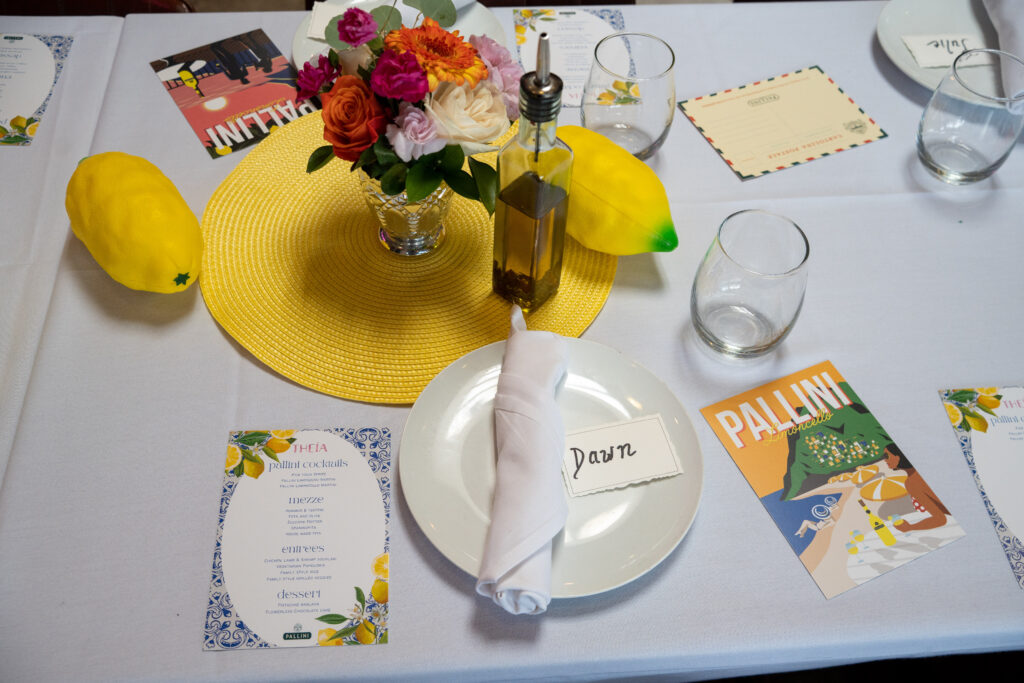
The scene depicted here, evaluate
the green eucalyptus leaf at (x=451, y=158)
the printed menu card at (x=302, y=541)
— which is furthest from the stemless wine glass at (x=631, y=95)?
the printed menu card at (x=302, y=541)

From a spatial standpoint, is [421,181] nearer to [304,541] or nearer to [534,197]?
[534,197]

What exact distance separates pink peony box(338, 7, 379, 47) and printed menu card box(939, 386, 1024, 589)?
28.9 inches

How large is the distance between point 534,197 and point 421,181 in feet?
0.38

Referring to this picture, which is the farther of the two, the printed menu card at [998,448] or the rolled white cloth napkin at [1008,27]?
the rolled white cloth napkin at [1008,27]

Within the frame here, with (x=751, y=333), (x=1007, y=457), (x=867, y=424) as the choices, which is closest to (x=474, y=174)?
(x=751, y=333)

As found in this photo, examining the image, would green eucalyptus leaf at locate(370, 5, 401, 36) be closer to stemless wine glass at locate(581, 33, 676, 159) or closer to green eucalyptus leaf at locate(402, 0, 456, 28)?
green eucalyptus leaf at locate(402, 0, 456, 28)

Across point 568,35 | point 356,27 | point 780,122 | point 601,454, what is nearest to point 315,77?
point 356,27

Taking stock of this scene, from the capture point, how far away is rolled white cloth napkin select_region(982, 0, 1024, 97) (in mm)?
1097

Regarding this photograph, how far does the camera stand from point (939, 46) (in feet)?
3.93

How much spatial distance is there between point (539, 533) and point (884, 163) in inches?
31.0

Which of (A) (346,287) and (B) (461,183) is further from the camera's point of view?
(A) (346,287)

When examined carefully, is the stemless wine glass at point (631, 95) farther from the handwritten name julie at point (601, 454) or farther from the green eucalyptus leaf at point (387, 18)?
the handwritten name julie at point (601, 454)

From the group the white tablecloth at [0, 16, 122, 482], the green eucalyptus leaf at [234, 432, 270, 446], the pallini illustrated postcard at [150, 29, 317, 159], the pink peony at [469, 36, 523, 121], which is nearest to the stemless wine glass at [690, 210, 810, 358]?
the pink peony at [469, 36, 523, 121]

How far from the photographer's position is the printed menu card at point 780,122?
1.08 meters
